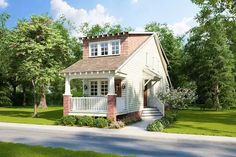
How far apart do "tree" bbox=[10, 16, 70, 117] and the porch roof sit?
12.0ft

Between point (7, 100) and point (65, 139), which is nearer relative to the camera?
point (65, 139)

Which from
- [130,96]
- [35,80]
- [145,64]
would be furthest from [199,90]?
[35,80]

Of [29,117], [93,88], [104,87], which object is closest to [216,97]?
[104,87]

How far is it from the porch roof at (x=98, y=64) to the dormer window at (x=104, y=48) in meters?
0.53

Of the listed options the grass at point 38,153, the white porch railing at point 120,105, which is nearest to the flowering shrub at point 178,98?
the white porch railing at point 120,105

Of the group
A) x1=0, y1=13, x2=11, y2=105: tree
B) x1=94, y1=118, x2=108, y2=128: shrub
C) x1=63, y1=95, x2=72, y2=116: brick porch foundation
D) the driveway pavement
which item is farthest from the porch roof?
x1=0, y1=13, x2=11, y2=105: tree

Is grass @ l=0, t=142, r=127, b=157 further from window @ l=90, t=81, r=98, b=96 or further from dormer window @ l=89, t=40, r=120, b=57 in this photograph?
window @ l=90, t=81, r=98, b=96

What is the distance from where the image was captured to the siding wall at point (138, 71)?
28375 millimetres

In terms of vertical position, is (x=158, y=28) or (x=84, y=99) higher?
(x=158, y=28)

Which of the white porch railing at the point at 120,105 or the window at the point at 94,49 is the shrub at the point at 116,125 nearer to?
the white porch railing at the point at 120,105

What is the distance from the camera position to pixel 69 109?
26.2 metres

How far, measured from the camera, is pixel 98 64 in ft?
88.9

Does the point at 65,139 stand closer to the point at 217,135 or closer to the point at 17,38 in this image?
the point at 217,135

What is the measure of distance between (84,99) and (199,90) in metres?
26.6
